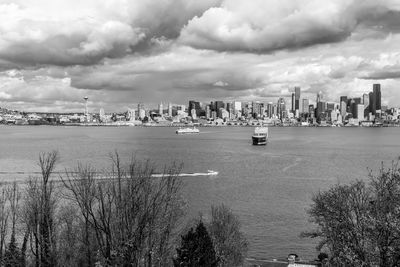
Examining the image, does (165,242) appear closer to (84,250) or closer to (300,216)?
(84,250)

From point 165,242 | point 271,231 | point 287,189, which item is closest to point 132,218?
point 165,242

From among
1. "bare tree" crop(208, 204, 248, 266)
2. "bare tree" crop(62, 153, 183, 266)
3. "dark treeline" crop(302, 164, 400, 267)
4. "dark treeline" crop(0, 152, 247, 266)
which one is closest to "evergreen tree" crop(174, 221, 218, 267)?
"dark treeline" crop(0, 152, 247, 266)

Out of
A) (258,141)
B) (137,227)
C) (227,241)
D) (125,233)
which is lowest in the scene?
(258,141)

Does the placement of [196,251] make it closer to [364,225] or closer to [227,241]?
[364,225]

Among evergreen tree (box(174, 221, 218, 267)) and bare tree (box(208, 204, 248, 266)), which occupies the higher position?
evergreen tree (box(174, 221, 218, 267))

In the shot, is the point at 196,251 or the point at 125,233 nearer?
the point at 196,251

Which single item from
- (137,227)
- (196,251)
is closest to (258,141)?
(137,227)

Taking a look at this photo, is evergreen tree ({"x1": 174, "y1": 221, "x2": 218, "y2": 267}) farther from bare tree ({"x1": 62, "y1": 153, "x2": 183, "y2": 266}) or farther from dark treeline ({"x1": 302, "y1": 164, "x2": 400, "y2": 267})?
dark treeline ({"x1": 302, "y1": 164, "x2": 400, "y2": 267})

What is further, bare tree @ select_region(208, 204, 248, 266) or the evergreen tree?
bare tree @ select_region(208, 204, 248, 266)

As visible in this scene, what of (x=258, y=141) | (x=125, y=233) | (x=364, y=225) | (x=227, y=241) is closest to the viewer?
(x=364, y=225)

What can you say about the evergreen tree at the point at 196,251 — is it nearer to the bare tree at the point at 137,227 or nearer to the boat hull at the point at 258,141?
the bare tree at the point at 137,227

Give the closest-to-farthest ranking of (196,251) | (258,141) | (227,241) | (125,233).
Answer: (196,251) < (125,233) < (227,241) < (258,141)
